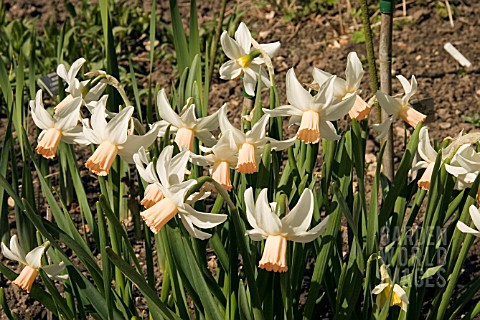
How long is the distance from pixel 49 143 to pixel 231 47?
49 cm

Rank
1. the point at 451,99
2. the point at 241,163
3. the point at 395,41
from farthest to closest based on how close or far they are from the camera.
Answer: the point at 395,41
the point at 451,99
the point at 241,163

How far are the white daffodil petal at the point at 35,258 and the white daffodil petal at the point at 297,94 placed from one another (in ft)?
2.03

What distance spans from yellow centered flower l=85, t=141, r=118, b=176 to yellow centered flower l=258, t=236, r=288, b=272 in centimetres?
36

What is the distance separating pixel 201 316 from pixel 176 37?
0.83m

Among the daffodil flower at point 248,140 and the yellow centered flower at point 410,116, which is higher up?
the daffodil flower at point 248,140

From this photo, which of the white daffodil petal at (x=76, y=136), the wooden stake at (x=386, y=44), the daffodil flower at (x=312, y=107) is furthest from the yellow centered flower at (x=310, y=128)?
the wooden stake at (x=386, y=44)

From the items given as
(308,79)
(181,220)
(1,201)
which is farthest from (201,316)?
(308,79)

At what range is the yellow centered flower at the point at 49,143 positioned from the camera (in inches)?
64.8

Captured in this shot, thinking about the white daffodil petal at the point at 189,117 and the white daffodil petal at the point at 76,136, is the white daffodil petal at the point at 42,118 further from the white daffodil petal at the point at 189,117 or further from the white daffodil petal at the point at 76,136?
the white daffodil petal at the point at 189,117

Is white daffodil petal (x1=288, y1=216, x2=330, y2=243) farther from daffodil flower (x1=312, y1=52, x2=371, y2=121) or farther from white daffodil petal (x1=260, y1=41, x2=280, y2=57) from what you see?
white daffodil petal (x1=260, y1=41, x2=280, y2=57)

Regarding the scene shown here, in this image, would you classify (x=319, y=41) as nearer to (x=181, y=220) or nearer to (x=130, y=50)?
(x=130, y=50)

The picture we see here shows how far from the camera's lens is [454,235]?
1776mm

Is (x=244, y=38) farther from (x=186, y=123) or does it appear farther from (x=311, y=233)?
(x=311, y=233)

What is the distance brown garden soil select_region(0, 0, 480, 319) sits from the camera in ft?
11.1
